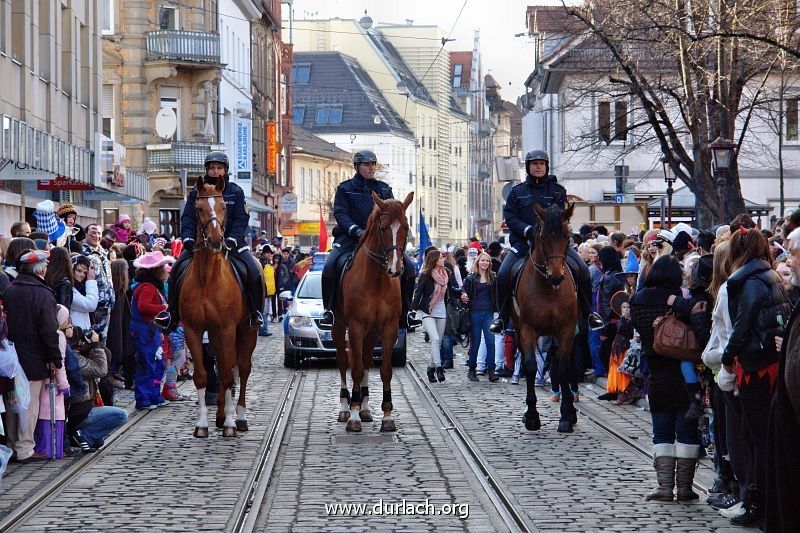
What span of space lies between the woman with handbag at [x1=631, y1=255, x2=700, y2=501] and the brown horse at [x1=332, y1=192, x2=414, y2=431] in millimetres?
3738

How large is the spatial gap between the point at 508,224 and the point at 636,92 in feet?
49.2

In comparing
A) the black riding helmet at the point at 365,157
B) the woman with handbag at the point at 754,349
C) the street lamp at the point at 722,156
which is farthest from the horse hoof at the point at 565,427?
the street lamp at the point at 722,156

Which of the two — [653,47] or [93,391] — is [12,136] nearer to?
[93,391]

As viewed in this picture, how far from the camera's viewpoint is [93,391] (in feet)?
46.3

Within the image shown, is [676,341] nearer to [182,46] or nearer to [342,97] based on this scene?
[182,46]

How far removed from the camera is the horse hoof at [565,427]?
1451 cm

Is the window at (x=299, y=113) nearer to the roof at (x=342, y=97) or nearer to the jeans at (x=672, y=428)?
the roof at (x=342, y=97)

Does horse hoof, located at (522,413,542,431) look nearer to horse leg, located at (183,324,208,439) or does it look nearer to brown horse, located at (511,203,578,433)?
brown horse, located at (511,203,578,433)

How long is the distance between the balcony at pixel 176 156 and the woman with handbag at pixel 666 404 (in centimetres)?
4348

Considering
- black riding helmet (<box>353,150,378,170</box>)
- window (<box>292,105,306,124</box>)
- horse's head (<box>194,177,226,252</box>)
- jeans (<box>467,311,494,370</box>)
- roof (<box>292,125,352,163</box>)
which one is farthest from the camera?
window (<box>292,105,306,124</box>)

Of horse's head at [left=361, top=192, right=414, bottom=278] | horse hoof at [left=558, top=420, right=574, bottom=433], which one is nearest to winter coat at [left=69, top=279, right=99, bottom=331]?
horse's head at [left=361, top=192, right=414, bottom=278]

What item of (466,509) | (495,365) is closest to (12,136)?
(495,365)

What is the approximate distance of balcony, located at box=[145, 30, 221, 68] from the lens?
5297cm

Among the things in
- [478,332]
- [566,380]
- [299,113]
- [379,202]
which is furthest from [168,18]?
[299,113]
